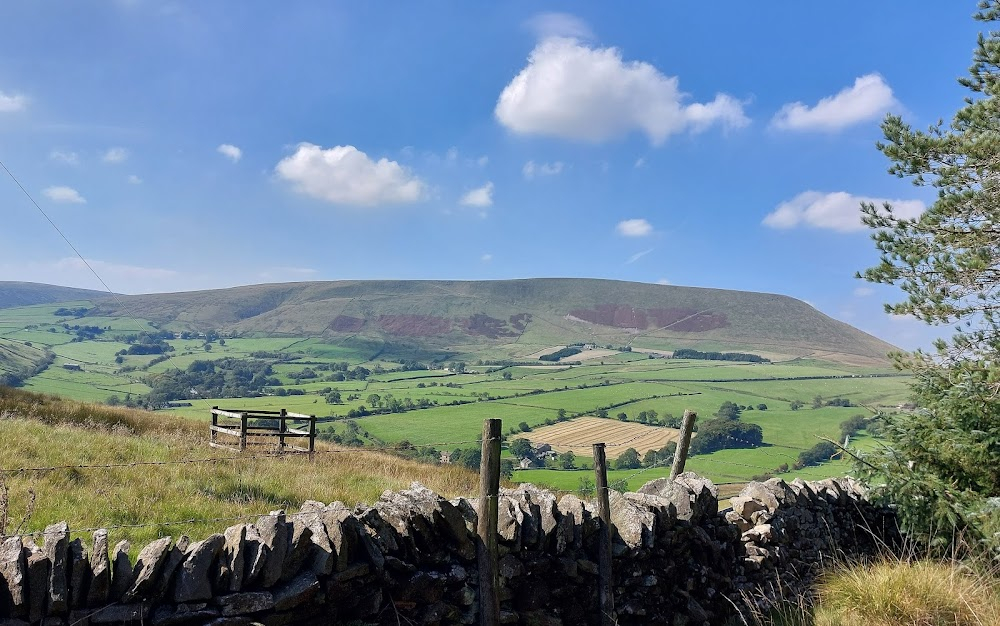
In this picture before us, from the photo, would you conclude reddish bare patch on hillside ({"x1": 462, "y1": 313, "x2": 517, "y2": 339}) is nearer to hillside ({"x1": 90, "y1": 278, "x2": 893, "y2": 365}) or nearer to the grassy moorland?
hillside ({"x1": 90, "y1": 278, "x2": 893, "y2": 365})

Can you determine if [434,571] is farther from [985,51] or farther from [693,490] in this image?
[985,51]

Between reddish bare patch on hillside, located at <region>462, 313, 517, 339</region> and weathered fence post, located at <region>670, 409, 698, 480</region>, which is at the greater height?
reddish bare patch on hillside, located at <region>462, 313, 517, 339</region>

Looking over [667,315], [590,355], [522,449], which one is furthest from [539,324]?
[522,449]

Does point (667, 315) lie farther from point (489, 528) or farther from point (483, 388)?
point (489, 528)

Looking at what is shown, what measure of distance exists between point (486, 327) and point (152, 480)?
595ft

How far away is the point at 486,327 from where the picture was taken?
621ft

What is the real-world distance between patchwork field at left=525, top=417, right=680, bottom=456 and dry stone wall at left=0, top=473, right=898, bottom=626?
83.9 feet

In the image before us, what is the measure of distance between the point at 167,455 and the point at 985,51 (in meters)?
15.1

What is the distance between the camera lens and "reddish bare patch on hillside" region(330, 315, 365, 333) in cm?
17150

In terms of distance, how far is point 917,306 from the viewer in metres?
9.98

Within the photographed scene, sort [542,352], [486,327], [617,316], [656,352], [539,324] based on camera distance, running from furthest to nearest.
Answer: [617,316] → [539,324] → [486,327] → [542,352] → [656,352]

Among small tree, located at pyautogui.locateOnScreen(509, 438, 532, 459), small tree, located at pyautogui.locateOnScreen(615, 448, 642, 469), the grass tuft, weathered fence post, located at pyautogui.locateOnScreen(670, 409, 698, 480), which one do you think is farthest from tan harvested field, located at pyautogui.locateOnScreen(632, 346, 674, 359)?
the grass tuft

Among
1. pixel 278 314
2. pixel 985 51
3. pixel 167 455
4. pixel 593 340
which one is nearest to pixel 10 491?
pixel 167 455

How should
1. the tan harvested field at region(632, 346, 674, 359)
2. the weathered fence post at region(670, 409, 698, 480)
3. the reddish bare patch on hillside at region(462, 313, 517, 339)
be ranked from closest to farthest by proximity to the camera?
the weathered fence post at region(670, 409, 698, 480), the tan harvested field at region(632, 346, 674, 359), the reddish bare patch on hillside at region(462, 313, 517, 339)
